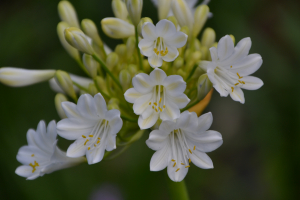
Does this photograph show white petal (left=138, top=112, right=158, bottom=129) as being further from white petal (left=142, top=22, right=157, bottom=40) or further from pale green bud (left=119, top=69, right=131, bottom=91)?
white petal (left=142, top=22, right=157, bottom=40)

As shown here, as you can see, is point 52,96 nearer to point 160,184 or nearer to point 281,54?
point 160,184

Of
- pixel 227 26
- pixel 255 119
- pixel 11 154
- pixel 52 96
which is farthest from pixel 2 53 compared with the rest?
pixel 255 119

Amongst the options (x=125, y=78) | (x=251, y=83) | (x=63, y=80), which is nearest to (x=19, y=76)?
(x=63, y=80)

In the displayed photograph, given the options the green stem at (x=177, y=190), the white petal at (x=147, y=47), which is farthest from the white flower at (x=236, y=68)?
the green stem at (x=177, y=190)

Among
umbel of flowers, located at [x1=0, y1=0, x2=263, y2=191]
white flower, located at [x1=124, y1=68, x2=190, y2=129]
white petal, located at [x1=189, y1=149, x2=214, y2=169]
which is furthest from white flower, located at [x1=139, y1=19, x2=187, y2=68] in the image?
white petal, located at [x1=189, y1=149, x2=214, y2=169]

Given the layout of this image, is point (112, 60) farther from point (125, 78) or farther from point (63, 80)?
point (63, 80)

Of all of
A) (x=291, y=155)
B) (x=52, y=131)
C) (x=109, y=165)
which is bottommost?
(x=109, y=165)
